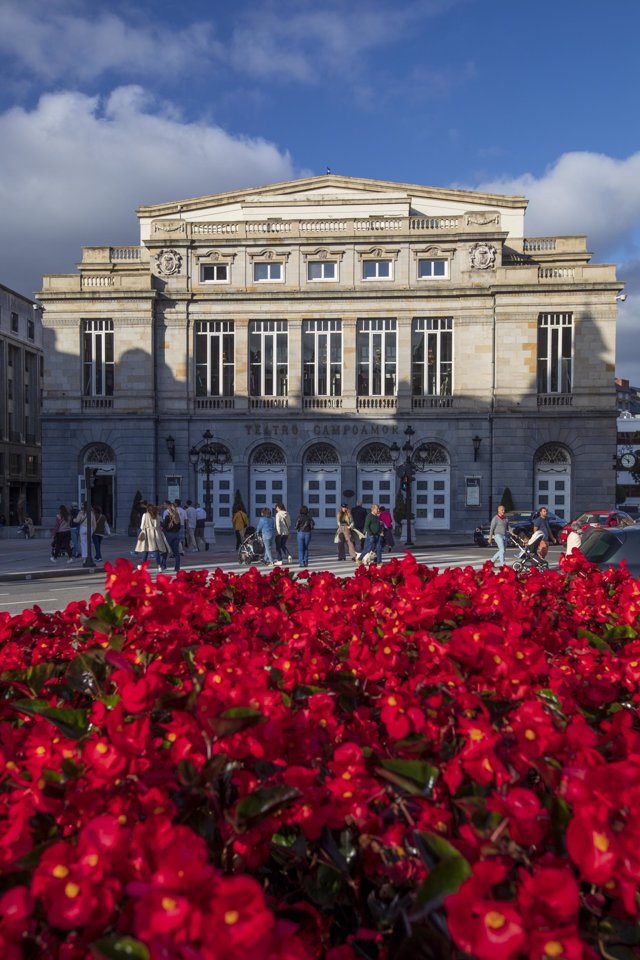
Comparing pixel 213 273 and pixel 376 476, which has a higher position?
pixel 213 273

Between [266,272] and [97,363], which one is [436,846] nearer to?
[266,272]

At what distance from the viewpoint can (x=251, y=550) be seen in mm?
23422

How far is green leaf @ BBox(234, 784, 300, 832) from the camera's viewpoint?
6.28 feet

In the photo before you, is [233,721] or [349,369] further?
[349,369]

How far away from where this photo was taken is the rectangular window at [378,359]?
1510 inches

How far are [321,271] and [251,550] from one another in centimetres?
2002

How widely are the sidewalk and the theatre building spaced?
2765 mm

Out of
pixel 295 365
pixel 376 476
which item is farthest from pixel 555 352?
pixel 295 365

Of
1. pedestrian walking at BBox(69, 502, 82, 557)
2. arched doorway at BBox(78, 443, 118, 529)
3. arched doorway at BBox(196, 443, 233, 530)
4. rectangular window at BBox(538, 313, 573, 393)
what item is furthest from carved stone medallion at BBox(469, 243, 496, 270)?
pedestrian walking at BBox(69, 502, 82, 557)

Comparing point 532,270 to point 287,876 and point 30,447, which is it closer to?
point 287,876

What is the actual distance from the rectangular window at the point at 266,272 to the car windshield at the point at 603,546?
29292 millimetres

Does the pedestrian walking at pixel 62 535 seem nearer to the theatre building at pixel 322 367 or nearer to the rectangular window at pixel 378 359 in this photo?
the theatre building at pixel 322 367

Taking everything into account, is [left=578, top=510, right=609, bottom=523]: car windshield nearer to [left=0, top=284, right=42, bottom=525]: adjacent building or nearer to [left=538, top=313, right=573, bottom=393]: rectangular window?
[left=538, top=313, right=573, bottom=393]: rectangular window

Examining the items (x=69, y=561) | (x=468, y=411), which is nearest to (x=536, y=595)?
(x=69, y=561)
